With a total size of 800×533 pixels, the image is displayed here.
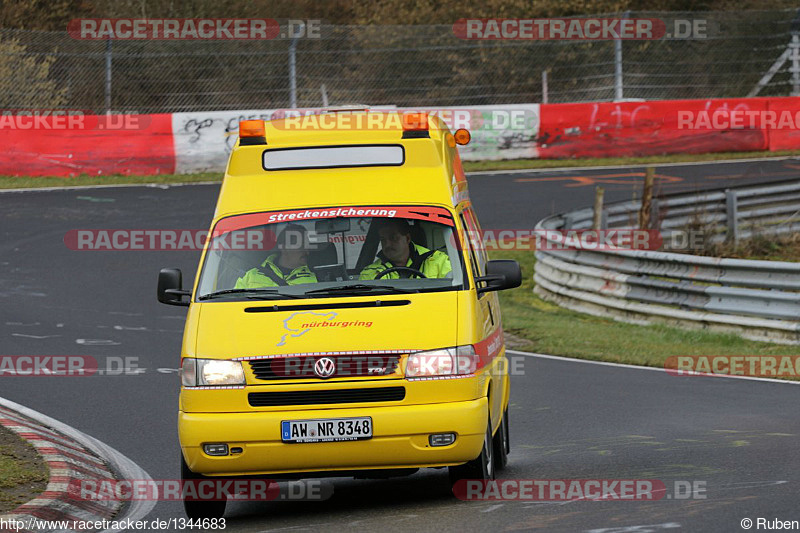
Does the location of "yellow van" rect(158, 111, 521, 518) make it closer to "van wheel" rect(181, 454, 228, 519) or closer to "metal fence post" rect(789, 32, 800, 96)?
"van wheel" rect(181, 454, 228, 519)

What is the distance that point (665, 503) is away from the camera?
319 inches

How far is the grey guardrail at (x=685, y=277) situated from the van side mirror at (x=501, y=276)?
7.63m

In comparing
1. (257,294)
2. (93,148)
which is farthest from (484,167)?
(257,294)

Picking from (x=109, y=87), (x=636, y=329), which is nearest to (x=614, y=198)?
(x=636, y=329)

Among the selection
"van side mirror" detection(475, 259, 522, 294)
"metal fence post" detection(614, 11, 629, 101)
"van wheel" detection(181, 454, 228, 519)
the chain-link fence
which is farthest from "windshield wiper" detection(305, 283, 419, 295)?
"metal fence post" detection(614, 11, 629, 101)

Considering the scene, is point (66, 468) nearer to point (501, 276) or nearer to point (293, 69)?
point (501, 276)

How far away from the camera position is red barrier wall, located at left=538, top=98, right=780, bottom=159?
104 ft

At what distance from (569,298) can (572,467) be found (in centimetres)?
1009

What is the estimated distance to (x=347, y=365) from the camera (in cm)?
812

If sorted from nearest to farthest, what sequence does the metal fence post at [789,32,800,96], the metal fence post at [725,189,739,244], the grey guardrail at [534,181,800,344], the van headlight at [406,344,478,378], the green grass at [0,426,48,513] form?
the van headlight at [406,344,478,378] < the green grass at [0,426,48,513] < the grey guardrail at [534,181,800,344] < the metal fence post at [725,189,739,244] < the metal fence post at [789,32,800,96]

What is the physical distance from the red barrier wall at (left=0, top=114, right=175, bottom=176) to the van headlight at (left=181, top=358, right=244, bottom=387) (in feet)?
69.6

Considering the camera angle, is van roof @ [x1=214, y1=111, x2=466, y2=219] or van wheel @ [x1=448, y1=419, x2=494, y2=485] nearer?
van wheel @ [x1=448, y1=419, x2=494, y2=485]

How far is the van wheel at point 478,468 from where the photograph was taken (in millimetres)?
8531

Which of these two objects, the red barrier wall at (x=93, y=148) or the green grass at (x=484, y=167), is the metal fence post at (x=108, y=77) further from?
the green grass at (x=484, y=167)
